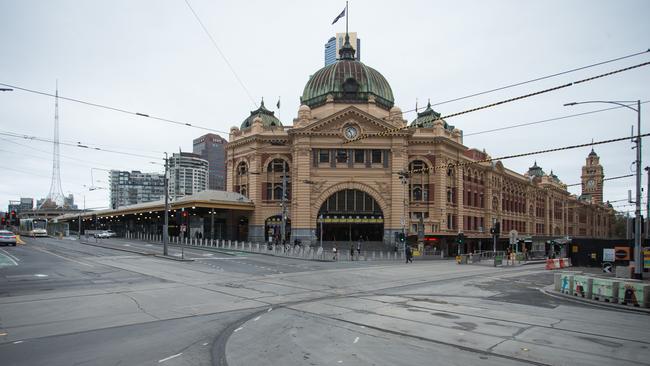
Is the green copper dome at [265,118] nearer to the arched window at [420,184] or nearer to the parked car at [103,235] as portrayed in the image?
the arched window at [420,184]

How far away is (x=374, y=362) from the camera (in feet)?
34.2

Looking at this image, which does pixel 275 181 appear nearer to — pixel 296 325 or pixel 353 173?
pixel 353 173

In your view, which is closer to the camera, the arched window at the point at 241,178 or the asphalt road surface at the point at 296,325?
the asphalt road surface at the point at 296,325

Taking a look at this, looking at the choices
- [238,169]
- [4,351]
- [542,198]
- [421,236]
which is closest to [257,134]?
[238,169]

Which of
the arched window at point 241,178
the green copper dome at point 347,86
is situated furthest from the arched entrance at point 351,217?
the arched window at point 241,178

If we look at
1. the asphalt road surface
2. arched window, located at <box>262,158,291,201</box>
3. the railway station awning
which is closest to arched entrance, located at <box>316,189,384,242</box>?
arched window, located at <box>262,158,291,201</box>

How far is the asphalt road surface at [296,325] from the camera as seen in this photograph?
1092 cm

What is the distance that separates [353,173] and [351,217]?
5989 millimetres

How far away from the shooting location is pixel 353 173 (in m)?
64.7

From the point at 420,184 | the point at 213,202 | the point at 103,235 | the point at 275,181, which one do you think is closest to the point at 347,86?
the point at 275,181

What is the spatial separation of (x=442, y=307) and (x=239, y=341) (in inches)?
346

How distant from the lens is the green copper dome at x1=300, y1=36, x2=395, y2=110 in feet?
229

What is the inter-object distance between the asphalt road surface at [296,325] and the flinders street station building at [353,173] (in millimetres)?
35676

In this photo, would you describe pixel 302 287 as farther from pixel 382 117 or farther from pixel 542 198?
pixel 542 198
